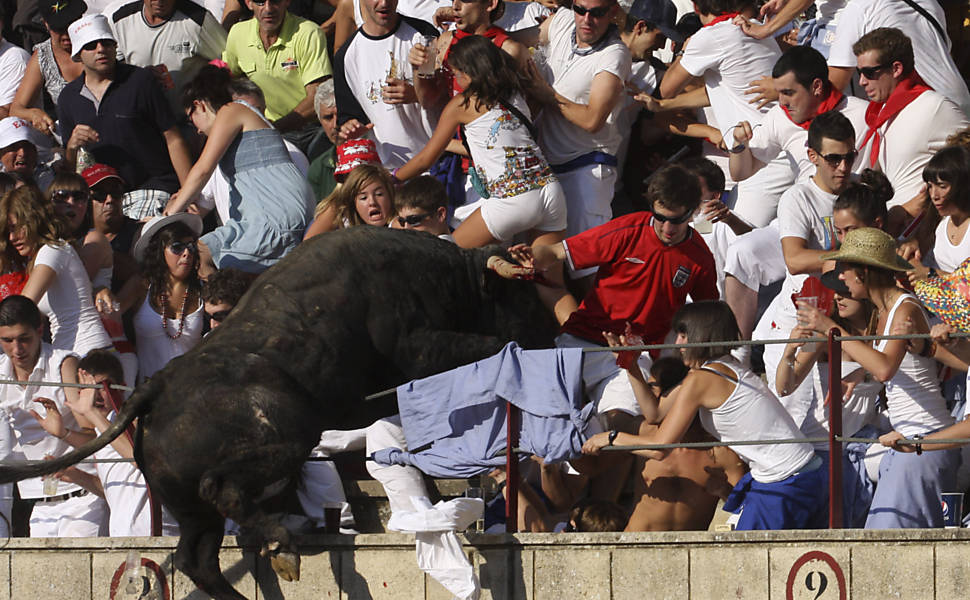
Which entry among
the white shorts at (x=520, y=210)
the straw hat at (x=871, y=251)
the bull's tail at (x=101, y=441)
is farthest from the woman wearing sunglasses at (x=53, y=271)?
the straw hat at (x=871, y=251)

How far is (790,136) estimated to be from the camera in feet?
31.9

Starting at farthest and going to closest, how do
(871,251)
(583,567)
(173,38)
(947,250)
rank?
(173,38) < (947,250) < (871,251) < (583,567)

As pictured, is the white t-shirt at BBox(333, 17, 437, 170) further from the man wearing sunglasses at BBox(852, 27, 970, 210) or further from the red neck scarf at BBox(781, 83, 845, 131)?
the man wearing sunglasses at BBox(852, 27, 970, 210)

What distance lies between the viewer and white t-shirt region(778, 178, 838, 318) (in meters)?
8.75

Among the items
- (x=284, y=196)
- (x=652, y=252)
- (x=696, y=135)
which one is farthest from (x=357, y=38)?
(x=652, y=252)

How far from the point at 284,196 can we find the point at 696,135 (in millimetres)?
2643

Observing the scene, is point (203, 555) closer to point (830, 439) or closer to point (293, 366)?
point (293, 366)

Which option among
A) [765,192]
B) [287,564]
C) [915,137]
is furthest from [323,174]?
[287,564]

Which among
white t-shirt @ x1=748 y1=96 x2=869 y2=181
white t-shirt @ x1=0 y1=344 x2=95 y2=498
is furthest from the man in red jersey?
white t-shirt @ x1=0 y1=344 x2=95 y2=498

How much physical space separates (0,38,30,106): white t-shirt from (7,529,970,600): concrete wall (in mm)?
5446

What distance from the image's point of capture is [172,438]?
738 centimetres

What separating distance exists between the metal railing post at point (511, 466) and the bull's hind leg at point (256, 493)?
955 millimetres

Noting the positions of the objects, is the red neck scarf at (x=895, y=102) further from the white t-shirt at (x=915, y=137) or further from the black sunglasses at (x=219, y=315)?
the black sunglasses at (x=219, y=315)

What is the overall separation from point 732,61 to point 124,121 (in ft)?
13.3
